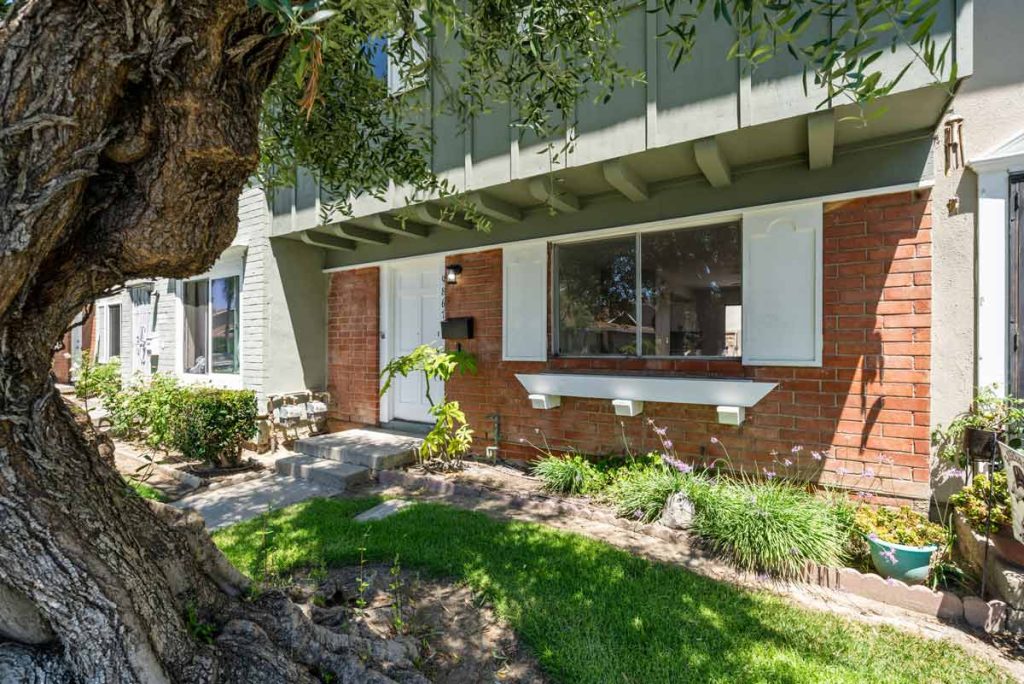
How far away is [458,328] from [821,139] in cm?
413

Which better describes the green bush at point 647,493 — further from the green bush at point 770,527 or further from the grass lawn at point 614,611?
the grass lawn at point 614,611

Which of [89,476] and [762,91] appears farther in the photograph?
[762,91]

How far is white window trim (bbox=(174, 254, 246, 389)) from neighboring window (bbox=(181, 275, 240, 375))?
0.05 metres

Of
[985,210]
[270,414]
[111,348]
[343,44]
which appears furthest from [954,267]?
[111,348]

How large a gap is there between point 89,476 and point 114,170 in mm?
1065

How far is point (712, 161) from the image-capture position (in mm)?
4016

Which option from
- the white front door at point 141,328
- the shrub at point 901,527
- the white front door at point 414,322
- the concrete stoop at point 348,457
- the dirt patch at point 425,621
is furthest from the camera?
the white front door at point 141,328

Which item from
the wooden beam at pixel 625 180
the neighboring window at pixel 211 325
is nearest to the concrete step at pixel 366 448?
the neighboring window at pixel 211 325

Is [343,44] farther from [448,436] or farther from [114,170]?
[448,436]

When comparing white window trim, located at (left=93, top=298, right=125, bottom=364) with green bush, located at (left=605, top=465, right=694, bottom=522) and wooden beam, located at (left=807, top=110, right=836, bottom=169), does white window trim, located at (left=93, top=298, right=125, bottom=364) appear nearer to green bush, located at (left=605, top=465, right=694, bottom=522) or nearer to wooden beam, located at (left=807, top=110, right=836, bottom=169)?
green bush, located at (left=605, top=465, right=694, bottom=522)

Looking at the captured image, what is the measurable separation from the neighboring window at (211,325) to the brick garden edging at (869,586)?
18.6ft

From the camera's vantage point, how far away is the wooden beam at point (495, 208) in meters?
5.10

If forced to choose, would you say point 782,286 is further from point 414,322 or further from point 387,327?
point 387,327

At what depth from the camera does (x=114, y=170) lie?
1.50m
